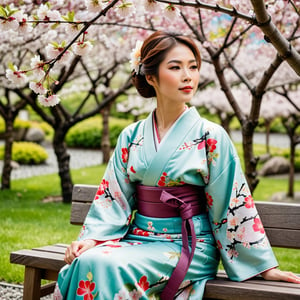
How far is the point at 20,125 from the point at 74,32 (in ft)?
55.0

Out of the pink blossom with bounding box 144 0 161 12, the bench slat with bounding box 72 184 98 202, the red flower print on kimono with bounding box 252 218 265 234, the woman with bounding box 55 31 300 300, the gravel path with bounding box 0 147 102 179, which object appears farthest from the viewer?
the gravel path with bounding box 0 147 102 179

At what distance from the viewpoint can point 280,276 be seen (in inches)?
101

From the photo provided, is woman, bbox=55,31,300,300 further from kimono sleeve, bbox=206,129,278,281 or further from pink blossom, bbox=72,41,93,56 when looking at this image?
pink blossom, bbox=72,41,93,56

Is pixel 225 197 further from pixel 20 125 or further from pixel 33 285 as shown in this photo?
pixel 20 125

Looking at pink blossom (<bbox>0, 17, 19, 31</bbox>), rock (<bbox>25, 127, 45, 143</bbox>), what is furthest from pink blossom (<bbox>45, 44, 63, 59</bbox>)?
rock (<bbox>25, 127, 45, 143</bbox>)

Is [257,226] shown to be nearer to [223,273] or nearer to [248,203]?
[248,203]

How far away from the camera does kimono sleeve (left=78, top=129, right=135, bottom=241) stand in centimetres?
279

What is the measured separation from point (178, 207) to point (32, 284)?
0.98 metres

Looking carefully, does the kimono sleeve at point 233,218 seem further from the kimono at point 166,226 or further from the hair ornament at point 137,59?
the hair ornament at point 137,59

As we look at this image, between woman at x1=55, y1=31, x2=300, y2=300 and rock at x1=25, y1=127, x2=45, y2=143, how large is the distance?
16.5m

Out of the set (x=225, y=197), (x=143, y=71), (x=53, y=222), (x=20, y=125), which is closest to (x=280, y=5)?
(x=143, y=71)

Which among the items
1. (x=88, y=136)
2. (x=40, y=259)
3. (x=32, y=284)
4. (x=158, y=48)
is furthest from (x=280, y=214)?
(x=88, y=136)

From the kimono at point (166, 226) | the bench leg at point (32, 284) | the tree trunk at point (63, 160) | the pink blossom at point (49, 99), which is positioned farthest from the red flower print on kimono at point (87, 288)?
the tree trunk at point (63, 160)

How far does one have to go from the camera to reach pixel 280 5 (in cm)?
472
